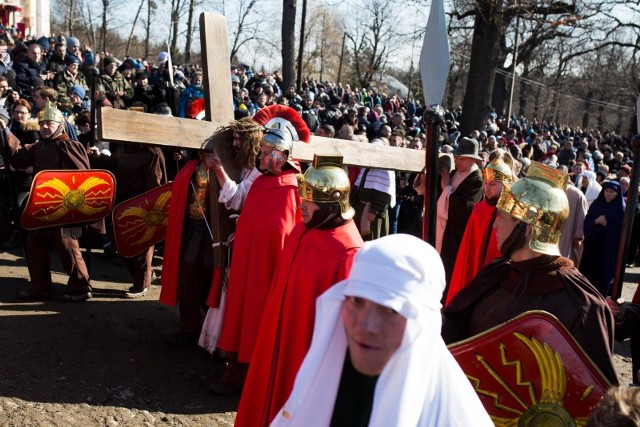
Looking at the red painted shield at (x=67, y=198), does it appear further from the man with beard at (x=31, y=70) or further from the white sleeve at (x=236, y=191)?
the man with beard at (x=31, y=70)

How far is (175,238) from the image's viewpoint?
5.96m

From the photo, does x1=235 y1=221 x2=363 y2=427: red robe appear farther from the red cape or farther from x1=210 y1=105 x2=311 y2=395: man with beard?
the red cape

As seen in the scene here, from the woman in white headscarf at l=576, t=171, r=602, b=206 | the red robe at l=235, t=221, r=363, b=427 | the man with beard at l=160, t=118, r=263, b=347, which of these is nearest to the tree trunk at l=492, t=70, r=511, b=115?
the woman in white headscarf at l=576, t=171, r=602, b=206

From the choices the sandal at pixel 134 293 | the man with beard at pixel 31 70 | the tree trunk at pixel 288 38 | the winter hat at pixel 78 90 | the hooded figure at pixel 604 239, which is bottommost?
the sandal at pixel 134 293

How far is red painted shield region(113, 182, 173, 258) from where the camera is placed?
6.65m

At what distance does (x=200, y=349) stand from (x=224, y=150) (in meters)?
1.91

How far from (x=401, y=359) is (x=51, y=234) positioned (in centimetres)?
576

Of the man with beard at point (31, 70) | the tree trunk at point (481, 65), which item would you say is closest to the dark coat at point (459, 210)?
the man with beard at point (31, 70)

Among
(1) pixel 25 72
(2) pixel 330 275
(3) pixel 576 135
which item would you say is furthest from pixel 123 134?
(3) pixel 576 135

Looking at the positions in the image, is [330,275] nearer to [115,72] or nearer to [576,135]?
[115,72]

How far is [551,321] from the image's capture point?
2.79 meters

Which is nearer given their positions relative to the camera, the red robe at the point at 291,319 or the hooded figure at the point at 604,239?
the red robe at the point at 291,319

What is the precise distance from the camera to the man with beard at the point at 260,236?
4953mm

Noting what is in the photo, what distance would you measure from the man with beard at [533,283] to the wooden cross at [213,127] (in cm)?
219
